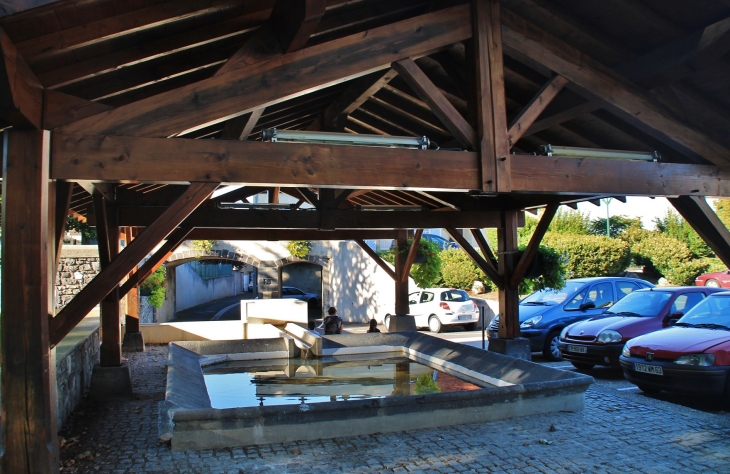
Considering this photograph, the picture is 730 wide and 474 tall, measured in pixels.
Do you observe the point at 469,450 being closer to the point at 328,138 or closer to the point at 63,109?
the point at 328,138

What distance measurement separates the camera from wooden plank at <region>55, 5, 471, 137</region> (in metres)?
4.33

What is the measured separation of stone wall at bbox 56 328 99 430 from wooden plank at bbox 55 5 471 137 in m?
2.55

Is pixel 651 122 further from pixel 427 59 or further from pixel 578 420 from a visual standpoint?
pixel 578 420

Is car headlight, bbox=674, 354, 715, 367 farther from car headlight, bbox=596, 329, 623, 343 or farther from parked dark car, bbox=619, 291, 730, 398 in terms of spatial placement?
car headlight, bbox=596, 329, 623, 343

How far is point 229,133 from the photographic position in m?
5.70

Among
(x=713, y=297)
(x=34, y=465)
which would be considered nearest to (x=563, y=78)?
(x=713, y=297)

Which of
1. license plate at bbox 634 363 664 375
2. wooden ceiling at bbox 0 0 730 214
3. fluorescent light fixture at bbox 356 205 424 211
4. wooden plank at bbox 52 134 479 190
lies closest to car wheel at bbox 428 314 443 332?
fluorescent light fixture at bbox 356 205 424 211

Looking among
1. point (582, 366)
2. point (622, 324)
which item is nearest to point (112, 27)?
point (622, 324)

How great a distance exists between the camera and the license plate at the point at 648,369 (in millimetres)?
6438

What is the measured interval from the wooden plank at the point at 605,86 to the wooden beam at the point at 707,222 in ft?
1.58

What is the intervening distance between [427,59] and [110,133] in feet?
12.6

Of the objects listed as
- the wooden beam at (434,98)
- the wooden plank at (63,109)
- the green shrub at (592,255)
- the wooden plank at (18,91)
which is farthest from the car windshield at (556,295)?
the wooden plank at (18,91)

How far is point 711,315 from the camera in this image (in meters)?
7.09

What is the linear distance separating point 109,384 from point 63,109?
14.3ft
